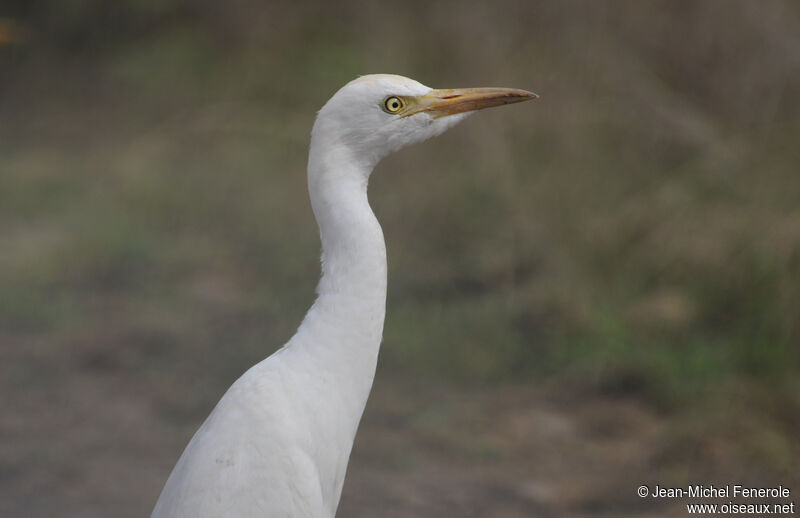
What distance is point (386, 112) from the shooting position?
2.29m

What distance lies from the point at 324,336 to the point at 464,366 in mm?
2465

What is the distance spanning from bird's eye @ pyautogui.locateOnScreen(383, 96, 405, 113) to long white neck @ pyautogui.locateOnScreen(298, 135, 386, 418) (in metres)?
0.14

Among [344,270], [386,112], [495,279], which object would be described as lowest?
[344,270]

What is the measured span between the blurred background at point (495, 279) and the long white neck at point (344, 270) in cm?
158

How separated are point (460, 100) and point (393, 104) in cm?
16

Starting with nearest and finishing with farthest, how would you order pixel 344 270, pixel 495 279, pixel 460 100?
pixel 344 270
pixel 460 100
pixel 495 279

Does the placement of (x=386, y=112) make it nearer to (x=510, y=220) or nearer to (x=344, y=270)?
(x=344, y=270)

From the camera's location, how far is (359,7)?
7.18 meters

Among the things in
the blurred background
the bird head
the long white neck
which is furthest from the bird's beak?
the blurred background

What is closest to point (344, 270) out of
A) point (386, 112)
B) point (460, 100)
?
point (386, 112)

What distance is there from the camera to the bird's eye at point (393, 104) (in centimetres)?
229

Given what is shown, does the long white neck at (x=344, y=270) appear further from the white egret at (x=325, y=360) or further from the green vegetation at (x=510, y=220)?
the green vegetation at (x=510, y=220)

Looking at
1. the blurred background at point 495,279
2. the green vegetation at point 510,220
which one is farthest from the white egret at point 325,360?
the green vegetation at point 510,220

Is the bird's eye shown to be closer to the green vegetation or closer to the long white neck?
the long white neck
